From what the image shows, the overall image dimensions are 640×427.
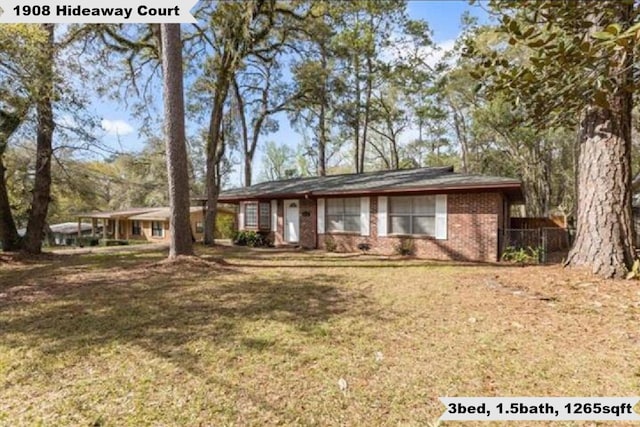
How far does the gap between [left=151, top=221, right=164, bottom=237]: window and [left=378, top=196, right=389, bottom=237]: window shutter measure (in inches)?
775

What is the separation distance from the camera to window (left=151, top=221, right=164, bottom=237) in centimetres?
2711

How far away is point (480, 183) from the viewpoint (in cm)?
1040

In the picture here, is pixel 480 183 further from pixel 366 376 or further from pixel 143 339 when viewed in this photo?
pixel 143 339

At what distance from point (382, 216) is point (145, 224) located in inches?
862

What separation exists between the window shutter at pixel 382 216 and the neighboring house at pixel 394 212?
2cm

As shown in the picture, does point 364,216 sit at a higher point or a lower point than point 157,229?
higher

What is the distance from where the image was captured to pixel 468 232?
11.1 metres

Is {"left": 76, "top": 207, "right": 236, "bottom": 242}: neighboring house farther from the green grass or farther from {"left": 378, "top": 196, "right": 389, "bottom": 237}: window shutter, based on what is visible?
the green grass

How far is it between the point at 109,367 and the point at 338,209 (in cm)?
1070

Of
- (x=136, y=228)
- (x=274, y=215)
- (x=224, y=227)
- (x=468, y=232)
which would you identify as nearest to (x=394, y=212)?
(x=468, y=232)

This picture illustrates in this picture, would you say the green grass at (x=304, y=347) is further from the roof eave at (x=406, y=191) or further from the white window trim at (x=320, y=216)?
the white window trim at (x=320, y=216)

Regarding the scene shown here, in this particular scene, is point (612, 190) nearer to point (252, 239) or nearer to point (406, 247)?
point (406, 247)

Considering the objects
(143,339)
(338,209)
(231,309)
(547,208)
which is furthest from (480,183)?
(547,208)

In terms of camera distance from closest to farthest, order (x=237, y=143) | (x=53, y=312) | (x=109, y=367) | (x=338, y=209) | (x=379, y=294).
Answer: (x=109, y=367) < (x=53, y=312) < (x=379, y=294) < (x=338, y=209) < (x=237, y=143)
